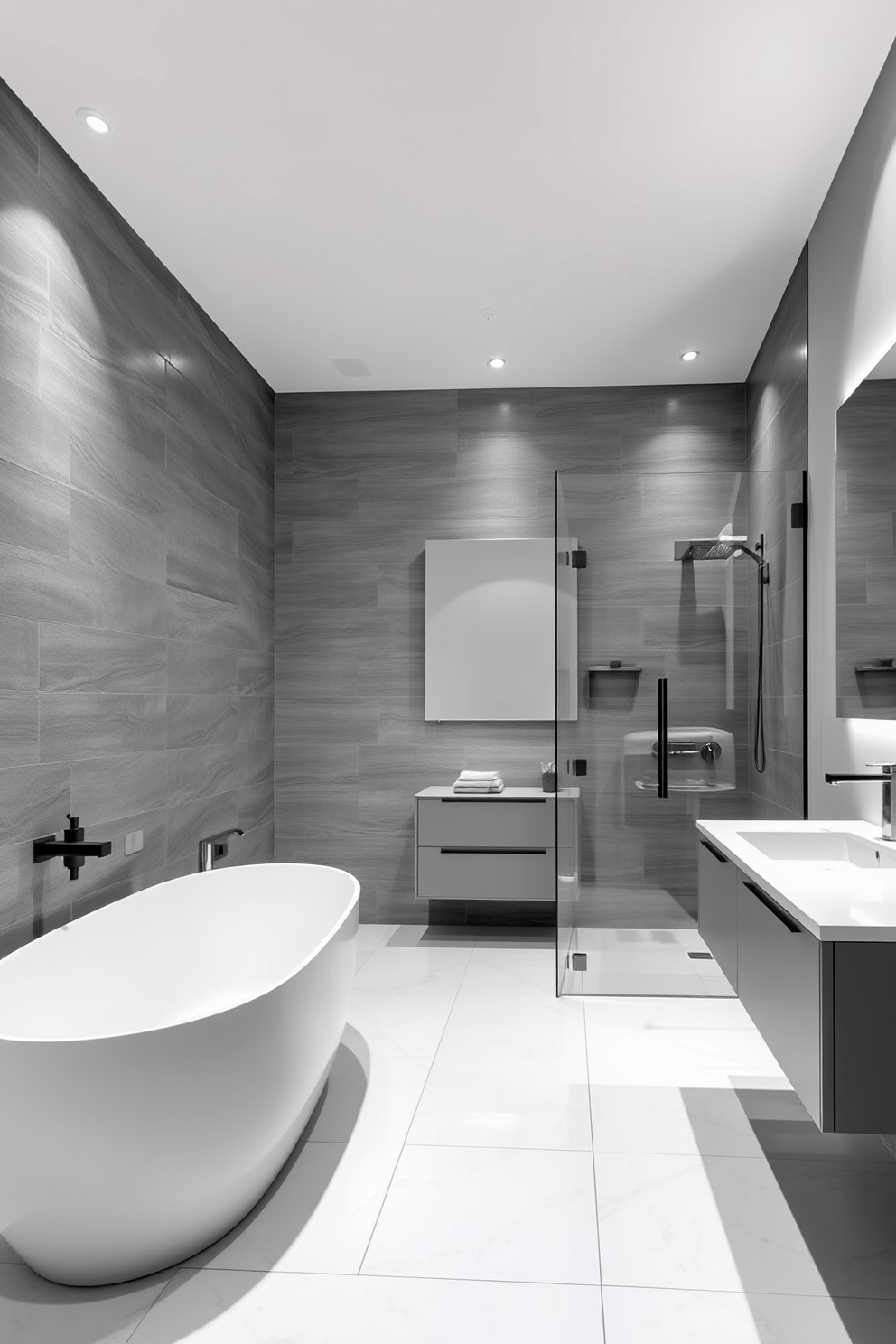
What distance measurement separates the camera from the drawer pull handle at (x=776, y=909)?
1.71m

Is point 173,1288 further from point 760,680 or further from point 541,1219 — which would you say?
point 760,680

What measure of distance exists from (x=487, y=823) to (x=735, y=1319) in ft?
8.44

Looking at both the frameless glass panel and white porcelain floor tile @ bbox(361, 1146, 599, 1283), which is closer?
white porcelain floor tile @ bbox(361, 1146, 599, 1283)

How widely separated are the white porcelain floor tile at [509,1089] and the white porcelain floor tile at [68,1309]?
84 centimetres

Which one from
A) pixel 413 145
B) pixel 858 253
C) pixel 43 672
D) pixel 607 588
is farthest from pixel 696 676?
pixel 43 672

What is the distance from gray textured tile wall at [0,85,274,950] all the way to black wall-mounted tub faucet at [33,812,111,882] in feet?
0.12

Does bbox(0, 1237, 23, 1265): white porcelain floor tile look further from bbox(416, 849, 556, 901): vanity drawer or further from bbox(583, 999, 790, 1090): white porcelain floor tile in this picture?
bbox(416, 849, 556, 901): vanity drawer

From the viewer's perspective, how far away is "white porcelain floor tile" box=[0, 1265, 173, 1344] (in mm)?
1644

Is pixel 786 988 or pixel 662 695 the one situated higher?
pixel 662 695

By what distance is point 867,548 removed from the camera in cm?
258

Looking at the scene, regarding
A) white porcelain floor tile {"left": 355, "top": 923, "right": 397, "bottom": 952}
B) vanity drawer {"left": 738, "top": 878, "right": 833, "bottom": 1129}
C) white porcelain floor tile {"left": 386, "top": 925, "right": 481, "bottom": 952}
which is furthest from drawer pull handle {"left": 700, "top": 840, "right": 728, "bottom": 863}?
white porcelain floor tile {"left": 355, "top": 923, "right": 397, "bottom": 952}

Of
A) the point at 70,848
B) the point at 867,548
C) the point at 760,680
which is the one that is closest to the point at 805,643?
the point at 760,680

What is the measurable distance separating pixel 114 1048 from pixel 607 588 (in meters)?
2.43

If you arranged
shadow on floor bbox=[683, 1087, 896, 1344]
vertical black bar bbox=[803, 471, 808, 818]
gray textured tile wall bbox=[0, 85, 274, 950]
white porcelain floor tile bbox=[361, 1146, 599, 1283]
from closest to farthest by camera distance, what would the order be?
shadow on floor bbox=[683, 1087, 896, 1344] → white porcelain floor tile bbox=[361, 1146, 599, 1283] → gray textured tile wall bbox=[0, 85, 274, 950] → vertical black bar bbox=[803, 471, 808, 818]
